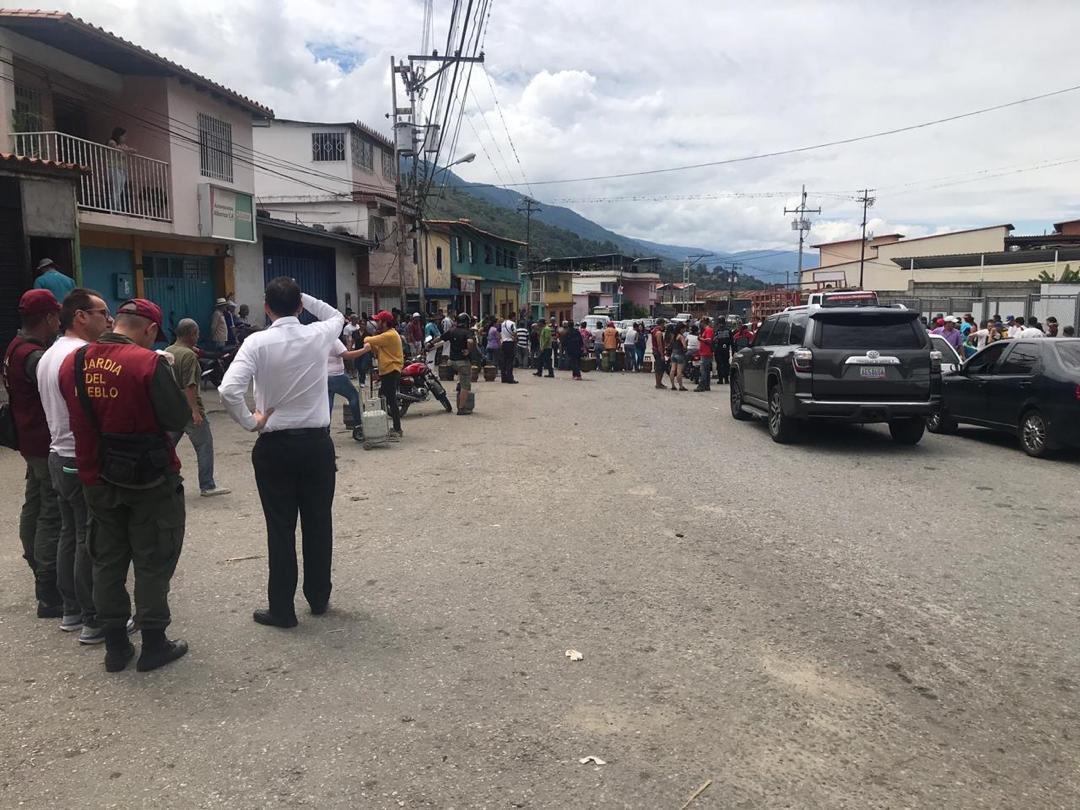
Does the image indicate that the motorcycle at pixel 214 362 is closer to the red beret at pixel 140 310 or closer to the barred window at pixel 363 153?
the red beret at pixel 140 310

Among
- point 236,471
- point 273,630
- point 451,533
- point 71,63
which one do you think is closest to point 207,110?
point 71,63

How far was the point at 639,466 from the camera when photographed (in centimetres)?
961

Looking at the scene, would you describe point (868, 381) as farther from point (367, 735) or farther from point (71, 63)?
point (71, 63)

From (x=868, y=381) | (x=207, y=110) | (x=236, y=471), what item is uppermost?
(x=207, y=110)

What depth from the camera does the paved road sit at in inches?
125

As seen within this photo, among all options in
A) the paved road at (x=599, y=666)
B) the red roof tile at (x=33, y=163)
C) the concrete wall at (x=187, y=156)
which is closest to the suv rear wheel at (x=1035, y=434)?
the paved road at (x=599, y=666)

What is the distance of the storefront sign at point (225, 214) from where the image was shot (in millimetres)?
18547

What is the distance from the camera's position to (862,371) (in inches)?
406

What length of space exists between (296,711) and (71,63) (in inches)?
656

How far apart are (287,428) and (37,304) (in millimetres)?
1645

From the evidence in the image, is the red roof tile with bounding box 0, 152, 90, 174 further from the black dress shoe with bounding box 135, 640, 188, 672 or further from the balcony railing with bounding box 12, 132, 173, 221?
the black dress shoe with bounding box 135, 640, 188, 672

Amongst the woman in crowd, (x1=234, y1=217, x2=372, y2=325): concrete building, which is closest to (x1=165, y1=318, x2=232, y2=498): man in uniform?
(x1=234, y1=217, x2=372, y2=325): concrete building

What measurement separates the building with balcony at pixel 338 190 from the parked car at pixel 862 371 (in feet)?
82.0

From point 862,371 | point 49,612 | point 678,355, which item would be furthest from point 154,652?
point 678,355
